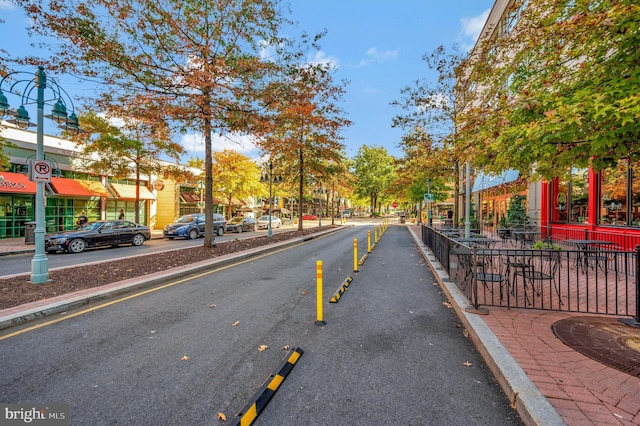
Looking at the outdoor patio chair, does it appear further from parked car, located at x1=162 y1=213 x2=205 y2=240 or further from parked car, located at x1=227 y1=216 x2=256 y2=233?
parked car, located at x1=227 y1=216 x2=256 y2=233

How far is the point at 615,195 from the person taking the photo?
11.7 m

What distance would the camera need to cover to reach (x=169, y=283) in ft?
26.3

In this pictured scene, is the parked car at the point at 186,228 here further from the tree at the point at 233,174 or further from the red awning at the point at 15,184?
the tree at the point at 233,174

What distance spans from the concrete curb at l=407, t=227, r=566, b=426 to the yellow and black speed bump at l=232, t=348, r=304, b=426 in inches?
90.0

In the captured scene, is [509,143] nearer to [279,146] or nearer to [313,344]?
[313,344]

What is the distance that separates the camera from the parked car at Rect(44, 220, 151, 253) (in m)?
13.9

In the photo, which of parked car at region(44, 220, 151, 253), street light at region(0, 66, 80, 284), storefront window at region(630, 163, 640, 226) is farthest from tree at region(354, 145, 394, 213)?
street light at region(0, 66, 80, 284)

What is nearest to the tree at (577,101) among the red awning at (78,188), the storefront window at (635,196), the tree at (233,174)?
the storefront window at (635,196)

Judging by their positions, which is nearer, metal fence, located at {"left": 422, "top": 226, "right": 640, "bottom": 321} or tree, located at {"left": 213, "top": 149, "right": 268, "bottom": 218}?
metal fence, located at {"left": 422, "top": 226, "right": 640, "bottom": 321}

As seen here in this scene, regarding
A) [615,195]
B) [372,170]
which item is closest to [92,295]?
[615,195]

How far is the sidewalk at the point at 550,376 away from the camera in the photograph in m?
2.57

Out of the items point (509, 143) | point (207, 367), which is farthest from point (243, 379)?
point (509, 143)

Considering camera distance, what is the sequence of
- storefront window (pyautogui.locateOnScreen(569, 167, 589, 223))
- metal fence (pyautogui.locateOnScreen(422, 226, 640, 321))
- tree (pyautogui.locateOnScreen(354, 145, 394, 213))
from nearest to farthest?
metal fence (pyautogui.locateOnScreen(422, 226, 640, 321)) < storefront window (pyautogui.locateOnScreen(569, 167, 589, 223)) < tree (pyautogui.locateOnScreen(354, 145, 394, 213))

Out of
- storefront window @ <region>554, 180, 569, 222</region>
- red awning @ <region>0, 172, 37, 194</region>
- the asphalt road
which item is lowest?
the asphalt road
